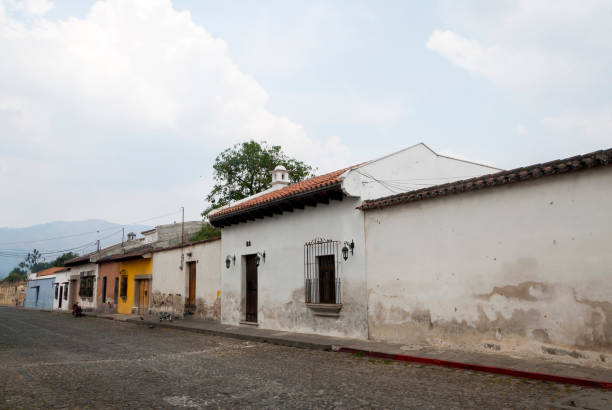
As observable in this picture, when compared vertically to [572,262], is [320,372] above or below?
below

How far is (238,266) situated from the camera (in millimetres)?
15797

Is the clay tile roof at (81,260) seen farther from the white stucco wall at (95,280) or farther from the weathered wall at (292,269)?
the weathered wall at (292,269)

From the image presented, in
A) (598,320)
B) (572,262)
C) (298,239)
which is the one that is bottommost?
(598,320)

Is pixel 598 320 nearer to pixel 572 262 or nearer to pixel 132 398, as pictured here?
pixel 572 262

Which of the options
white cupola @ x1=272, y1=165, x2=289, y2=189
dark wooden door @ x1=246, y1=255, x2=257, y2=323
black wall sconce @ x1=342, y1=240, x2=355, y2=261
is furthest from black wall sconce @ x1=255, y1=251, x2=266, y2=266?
white cupola @ x1=272, y1=165, x2=289, y2=189

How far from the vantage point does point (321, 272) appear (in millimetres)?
12406

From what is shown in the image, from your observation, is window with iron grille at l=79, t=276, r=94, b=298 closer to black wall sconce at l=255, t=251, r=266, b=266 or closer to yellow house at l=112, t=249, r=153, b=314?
yellow house at l=112, t=249, r=153, b=314

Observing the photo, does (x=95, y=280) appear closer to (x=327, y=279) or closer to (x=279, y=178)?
(x=279, y=178)

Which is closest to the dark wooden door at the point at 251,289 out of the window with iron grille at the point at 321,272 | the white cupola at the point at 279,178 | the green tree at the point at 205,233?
the window with iron grille at the point at 321,272

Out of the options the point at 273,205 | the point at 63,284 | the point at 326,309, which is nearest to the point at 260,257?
the point at 273,205

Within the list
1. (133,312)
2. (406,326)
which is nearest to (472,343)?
(406,326)

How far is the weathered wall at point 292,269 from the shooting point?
37.0ft

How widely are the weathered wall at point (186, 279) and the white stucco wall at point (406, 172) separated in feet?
26.5

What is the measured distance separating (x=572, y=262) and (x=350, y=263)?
5389 mm
